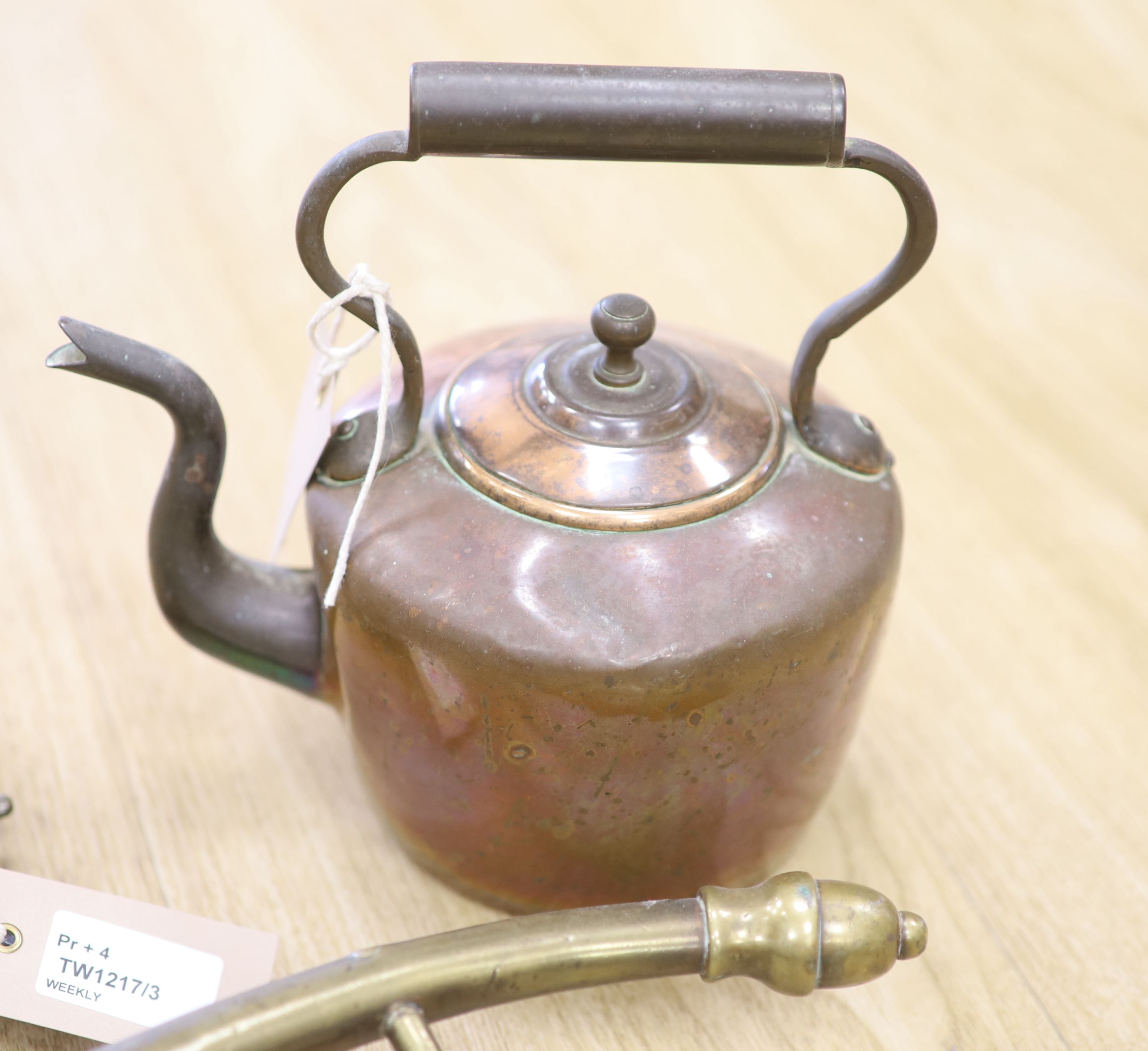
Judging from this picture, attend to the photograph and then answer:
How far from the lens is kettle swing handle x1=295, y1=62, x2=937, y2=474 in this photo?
25.2 inches

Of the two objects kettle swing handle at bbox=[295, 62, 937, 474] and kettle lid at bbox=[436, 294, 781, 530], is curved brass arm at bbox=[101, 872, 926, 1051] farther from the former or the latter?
kettle swing handle at bbox=[295, 62, 937, 474]

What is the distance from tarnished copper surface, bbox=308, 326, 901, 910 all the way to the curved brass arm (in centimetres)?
10

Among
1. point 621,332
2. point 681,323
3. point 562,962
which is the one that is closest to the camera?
point 562,962

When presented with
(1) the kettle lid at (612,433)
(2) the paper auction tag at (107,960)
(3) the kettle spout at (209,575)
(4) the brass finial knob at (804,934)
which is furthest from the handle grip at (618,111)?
(2) the paper auction tag at (107,960)

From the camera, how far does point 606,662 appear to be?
0.68m

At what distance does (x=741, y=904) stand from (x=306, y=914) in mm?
364

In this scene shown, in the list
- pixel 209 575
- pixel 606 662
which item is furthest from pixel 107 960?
pixel 606 662

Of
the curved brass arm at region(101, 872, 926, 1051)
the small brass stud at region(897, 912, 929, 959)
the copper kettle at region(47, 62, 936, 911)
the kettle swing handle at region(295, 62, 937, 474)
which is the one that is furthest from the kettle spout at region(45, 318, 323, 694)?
the small brass stud at region(897, 912, 929, 959)

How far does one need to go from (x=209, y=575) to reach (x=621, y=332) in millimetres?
315

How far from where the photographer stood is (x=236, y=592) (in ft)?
2.70

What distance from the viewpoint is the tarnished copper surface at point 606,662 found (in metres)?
0.69

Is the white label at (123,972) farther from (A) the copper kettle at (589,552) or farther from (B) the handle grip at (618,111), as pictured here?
(B) the handle grip at (618,111)

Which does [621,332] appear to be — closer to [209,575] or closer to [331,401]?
[331,401]

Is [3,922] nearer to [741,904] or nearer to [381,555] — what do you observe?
[381,555]
